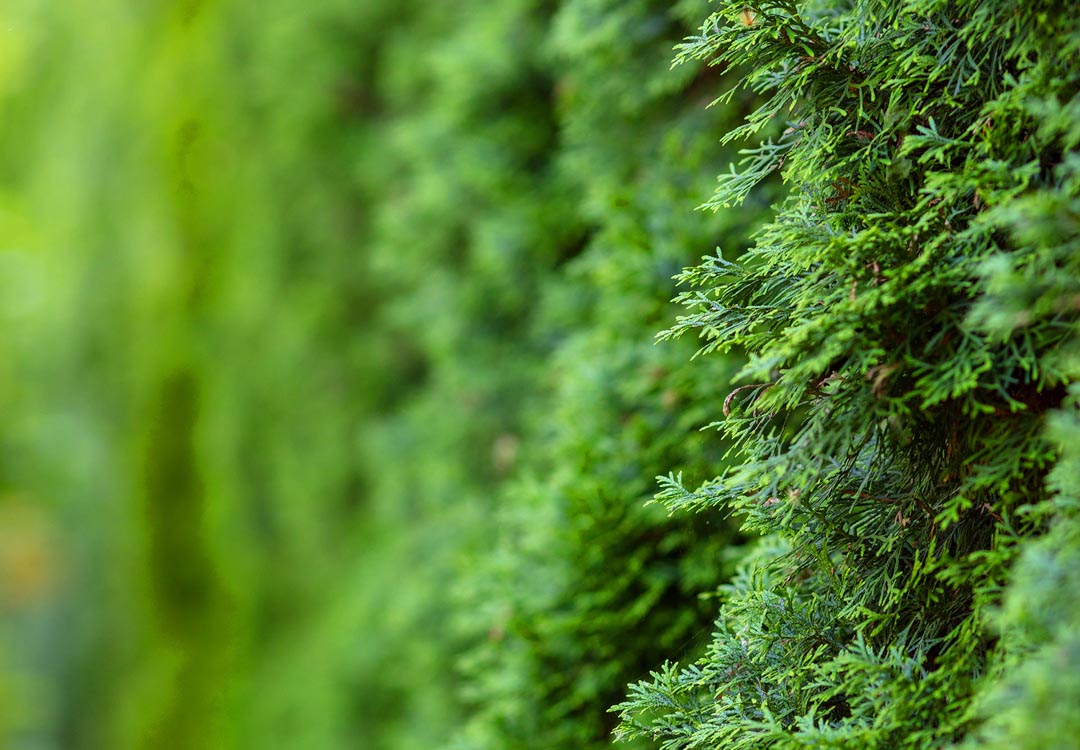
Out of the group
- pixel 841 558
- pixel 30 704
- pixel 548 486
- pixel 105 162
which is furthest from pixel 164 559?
pixel 841 558

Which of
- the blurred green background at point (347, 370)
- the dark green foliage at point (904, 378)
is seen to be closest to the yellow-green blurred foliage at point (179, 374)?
the blurred green background at point (347, 370)

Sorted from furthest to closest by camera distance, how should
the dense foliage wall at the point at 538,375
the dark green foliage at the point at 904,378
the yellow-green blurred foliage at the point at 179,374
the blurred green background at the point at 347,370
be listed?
the yellow-green blurred foliage at the point at 179,374 → the blurred green background at the point at 347,370 → the dense foliage wall at the point at 538,375 → the dark green foliage at the point at 904,378

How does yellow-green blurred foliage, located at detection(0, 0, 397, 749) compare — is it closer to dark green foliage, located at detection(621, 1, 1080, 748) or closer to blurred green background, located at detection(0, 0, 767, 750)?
blurred green background, located at detection(0, 0, 767, 750)

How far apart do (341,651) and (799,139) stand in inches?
153

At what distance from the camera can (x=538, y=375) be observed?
144 inches

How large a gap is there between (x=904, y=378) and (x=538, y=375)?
2351 mm

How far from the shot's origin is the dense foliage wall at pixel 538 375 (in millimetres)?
1297

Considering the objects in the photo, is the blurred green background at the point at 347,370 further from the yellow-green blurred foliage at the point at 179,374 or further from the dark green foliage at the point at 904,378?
the dark green foliage at the point at 904,378

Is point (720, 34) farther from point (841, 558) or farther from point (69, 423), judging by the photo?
point (69, 423)

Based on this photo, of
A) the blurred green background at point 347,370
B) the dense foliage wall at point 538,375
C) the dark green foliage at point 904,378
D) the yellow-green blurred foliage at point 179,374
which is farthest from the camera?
the yellow-green blurred foliage at point 179,374

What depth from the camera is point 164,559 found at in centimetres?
665

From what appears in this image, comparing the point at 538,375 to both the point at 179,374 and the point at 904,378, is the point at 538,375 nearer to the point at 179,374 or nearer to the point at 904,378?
the point at 904,378

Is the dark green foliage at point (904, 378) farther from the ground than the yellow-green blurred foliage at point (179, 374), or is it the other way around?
the yellow-green blurred foliage at point (179, 374)

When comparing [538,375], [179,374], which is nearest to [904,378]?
[538,375]
